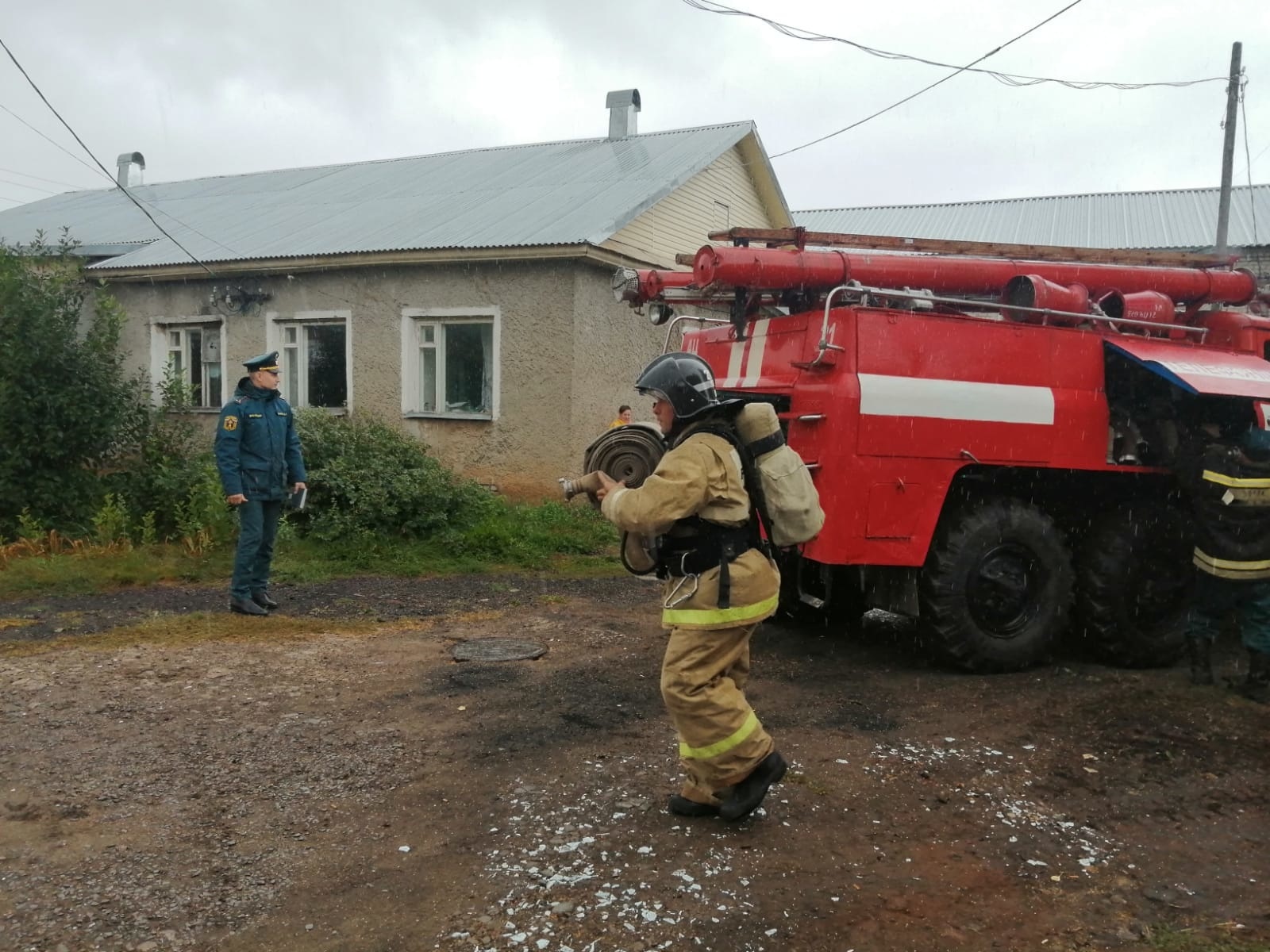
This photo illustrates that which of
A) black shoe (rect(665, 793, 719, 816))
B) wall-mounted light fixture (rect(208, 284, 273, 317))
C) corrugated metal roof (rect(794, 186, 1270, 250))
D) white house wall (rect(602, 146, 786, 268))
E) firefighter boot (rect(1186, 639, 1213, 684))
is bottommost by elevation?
black shoe (rect(665, 793, 719, 816))

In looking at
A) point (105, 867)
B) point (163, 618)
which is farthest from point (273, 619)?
point (105, 867)

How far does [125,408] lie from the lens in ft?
32.3

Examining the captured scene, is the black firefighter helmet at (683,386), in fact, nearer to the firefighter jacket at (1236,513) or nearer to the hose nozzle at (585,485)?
the hose nozzle at (585,485)

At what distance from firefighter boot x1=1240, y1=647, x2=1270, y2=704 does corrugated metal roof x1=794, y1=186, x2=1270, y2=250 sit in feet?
46.7

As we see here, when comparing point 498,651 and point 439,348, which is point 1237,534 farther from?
point 439,348

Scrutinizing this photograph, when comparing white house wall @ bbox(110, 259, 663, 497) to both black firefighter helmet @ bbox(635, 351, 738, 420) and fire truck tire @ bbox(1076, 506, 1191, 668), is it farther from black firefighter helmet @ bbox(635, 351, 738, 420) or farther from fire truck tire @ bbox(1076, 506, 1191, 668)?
black firefighter helmet @ bbox(635, 351, 738, 420)

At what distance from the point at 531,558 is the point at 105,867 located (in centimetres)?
606

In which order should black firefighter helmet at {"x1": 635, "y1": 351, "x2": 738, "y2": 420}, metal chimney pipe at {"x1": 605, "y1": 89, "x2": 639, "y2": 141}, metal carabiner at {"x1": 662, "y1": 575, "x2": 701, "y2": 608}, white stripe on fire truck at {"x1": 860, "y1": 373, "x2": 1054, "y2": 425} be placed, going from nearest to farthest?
metal carabiner at {"x1": 662, "y1": 575, "x2": 701, "y2": 608} → black firefighter helmet at {"x1": 635, "y1": 351, "x2": 738, "y2": 420} → white stripe on fire truck at {"x1": 860, "y1": 373, "x2": 1054, "y2": 425} → metal chimney pipe at {"x1": 605, "y1": 89, "x2": 639, "y2": 141}

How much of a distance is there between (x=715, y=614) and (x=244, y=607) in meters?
4.51

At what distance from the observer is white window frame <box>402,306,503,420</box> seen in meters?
11.9

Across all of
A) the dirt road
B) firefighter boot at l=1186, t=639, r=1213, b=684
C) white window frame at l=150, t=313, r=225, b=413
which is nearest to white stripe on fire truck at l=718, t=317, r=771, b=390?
the dirt road

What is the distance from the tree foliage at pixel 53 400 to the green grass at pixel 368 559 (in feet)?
3.35

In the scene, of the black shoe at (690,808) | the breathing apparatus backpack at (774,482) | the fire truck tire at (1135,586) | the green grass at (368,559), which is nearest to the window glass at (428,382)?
the green grass at (368,559)

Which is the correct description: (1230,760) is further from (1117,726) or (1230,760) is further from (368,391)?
(368,391)
